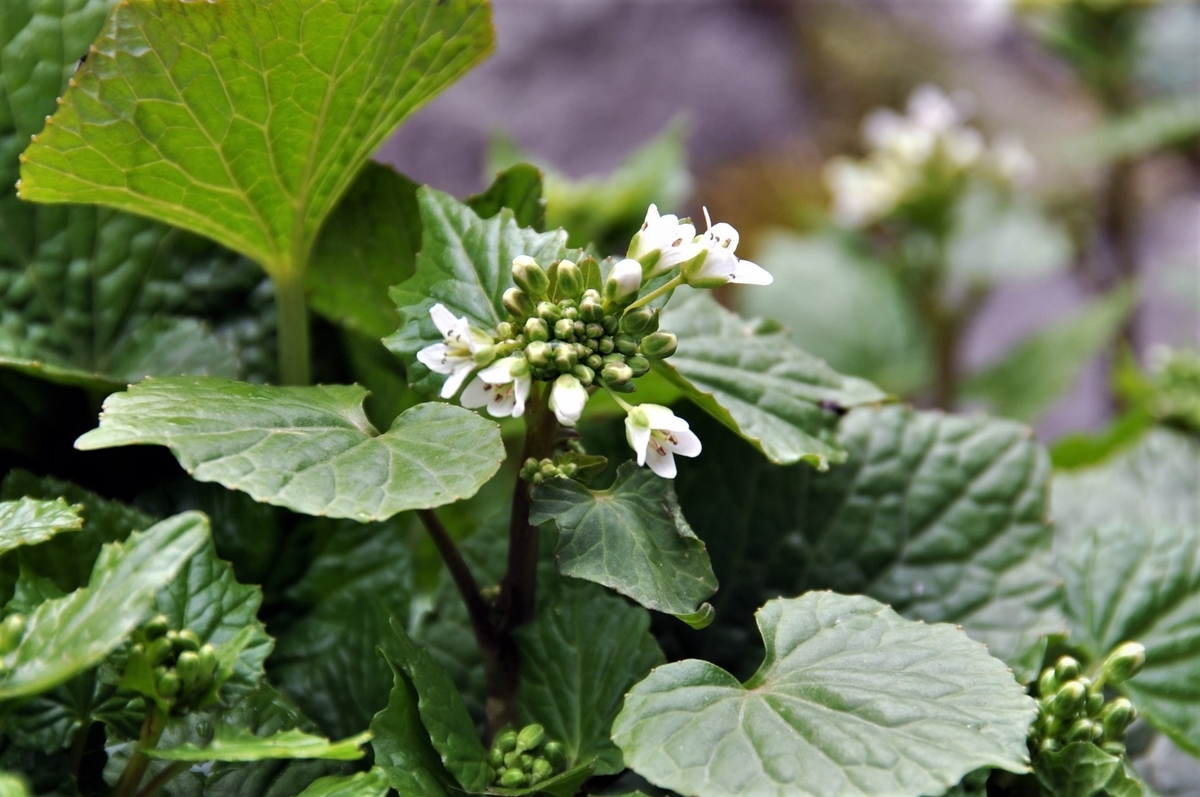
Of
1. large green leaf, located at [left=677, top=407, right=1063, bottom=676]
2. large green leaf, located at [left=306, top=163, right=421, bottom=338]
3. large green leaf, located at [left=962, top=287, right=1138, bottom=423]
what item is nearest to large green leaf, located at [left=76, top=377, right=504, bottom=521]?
large green leaf, located at [left=306, top=163, right=421, bottom=338]

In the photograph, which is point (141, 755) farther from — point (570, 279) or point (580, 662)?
point (570, 279)

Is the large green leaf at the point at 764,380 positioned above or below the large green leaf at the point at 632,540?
above

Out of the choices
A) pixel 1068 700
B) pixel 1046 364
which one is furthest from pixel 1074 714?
pixel 1046 364

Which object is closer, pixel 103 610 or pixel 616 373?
pixel 103 610

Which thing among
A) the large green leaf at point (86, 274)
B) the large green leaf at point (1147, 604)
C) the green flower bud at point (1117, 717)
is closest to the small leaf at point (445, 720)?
the large green leaf at point (86, 274)

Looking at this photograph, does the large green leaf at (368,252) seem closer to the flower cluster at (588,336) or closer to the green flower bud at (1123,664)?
the flower cluster at (588,336)

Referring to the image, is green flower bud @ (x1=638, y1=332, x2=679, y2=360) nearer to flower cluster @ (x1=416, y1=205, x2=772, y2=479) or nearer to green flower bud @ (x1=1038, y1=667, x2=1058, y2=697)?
flower cluster @ (x1=416, y1=205, x2=772, y2=479)

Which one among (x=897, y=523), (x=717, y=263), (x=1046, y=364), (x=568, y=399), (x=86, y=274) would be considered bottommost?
(x=1046, y=364)
